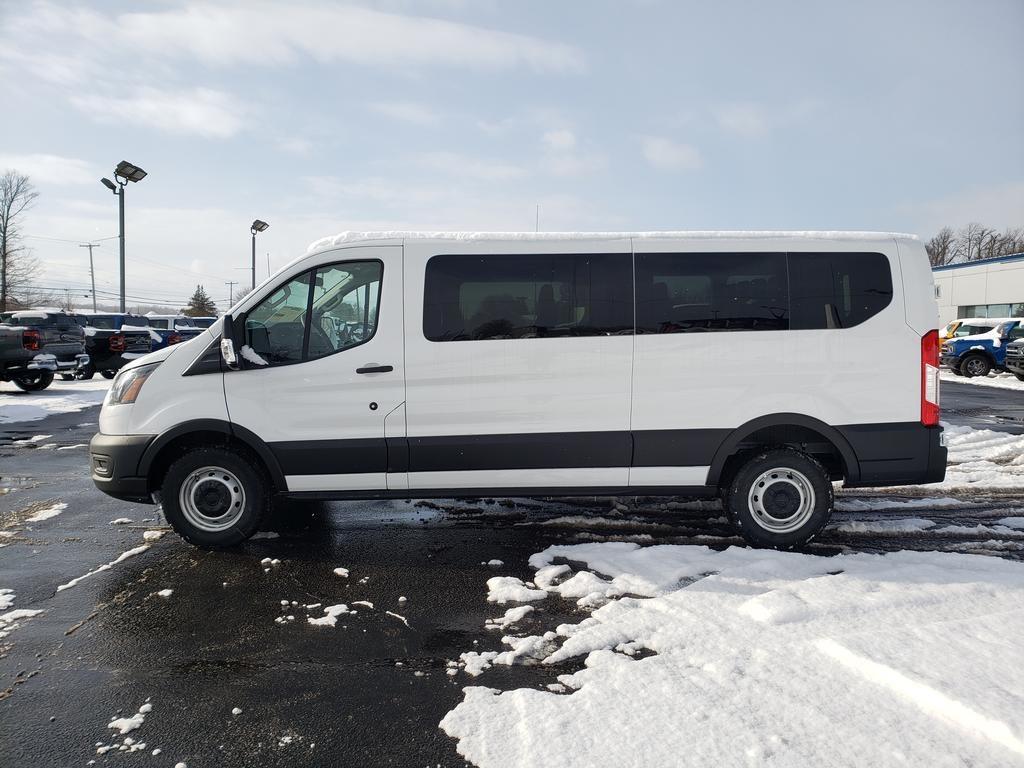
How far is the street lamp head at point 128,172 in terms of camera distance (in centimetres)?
1985

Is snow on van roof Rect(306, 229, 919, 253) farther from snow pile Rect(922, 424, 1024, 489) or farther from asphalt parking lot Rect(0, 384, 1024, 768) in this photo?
snow pile Rect(922, 424, 1024, 489)

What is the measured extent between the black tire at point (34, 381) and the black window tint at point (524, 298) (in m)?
15.8

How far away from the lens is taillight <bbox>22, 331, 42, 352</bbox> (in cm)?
1506

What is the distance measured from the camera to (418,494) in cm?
482

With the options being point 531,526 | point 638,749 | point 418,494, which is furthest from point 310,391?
point 638,749

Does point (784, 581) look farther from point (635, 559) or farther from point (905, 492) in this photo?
point (905, 492)

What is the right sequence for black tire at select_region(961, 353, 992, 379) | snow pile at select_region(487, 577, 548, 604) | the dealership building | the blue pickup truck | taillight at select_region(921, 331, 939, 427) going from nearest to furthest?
snow pile at select_region(487, 577, 548, 604), taillight at select_region(921, 331, 939, 427), the blue pickup truck, black tire at select_region(961, 353, 992, 379), the dealership building

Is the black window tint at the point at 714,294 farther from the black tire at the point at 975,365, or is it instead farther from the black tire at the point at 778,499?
the black tire at the point at 975,365

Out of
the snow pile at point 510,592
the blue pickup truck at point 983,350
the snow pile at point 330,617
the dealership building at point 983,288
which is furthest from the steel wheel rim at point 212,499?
the dealership building at point 983,288

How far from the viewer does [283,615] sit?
3.85m

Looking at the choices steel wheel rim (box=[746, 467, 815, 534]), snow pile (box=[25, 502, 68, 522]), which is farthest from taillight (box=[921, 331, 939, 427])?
snow pile (box=[25, 502, 68, 522])

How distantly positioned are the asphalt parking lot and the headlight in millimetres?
1203

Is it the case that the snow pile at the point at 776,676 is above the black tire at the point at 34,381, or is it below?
below

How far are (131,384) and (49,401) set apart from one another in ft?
40.6
